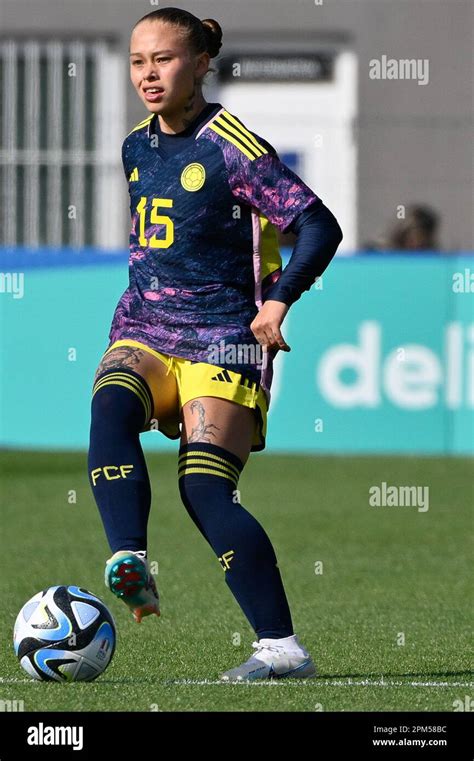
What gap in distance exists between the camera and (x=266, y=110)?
21344 millimetres

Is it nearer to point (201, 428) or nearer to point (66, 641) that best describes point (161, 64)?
point (201, 428)

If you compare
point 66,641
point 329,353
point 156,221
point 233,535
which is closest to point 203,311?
point 156,221

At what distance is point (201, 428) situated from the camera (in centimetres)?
582

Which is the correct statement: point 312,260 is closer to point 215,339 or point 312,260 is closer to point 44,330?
point 215,339

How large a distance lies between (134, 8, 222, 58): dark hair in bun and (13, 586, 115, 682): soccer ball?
1936 mm

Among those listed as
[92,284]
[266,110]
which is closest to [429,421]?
[92,284]

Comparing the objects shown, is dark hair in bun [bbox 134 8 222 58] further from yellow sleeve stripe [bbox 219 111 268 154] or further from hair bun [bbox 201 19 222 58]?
yellow sleeve stripe [bbox 219 111 268 154]

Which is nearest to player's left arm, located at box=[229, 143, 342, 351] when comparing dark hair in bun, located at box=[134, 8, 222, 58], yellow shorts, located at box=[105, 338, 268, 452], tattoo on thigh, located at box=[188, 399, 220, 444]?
yellow shorts, located at box=[105, 338, 268, 452]

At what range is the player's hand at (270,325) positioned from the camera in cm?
559

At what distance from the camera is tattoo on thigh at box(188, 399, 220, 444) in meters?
5.81

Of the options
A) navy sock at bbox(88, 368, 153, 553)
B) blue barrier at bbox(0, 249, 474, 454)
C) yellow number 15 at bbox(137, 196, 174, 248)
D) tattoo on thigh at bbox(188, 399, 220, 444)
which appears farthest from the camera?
blue barrier at bbox(0, 249, 474, 454)

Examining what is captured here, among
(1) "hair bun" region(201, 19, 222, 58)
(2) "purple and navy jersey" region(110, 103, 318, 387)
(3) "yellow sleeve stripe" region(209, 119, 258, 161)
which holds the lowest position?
(2) "purple and navy jersey" region(110, 103, 318, 387)

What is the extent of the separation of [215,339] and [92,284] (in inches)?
351
